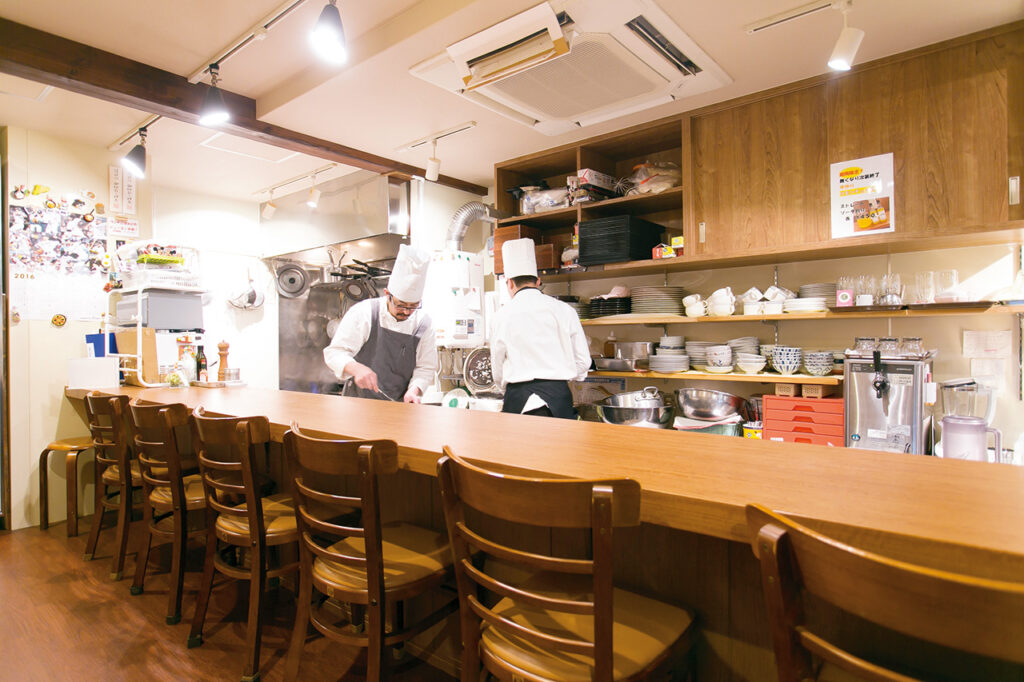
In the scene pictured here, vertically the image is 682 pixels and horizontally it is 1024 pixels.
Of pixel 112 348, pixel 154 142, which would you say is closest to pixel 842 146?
pixel 154 142

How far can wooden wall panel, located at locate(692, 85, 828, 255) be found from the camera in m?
2.97

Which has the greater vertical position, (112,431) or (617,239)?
(617,239)

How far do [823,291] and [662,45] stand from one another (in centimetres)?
161

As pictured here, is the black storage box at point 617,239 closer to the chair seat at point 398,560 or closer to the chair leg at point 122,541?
the chair seat at point 398,560

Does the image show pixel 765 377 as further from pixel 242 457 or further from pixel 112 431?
pixel 112 431

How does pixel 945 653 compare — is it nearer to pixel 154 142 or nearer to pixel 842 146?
pixel 842 146

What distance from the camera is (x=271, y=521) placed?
2039 mm

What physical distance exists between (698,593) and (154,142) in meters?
4.79

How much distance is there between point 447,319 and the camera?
459 centimetres

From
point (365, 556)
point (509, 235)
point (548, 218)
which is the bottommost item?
point (365, 556)

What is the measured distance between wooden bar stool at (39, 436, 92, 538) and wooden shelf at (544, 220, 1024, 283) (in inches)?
148

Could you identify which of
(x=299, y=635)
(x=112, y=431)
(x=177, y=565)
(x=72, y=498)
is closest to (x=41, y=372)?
(x=72, y=498)

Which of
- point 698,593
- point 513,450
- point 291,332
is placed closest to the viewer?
point 698,593

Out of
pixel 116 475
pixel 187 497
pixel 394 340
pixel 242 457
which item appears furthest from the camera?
pixel 394 340
